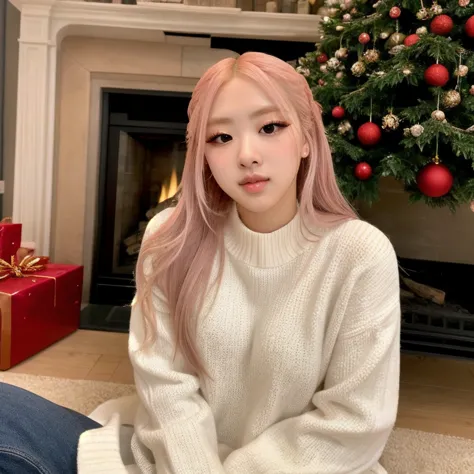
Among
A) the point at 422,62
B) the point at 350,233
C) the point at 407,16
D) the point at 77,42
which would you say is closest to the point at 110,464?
the point at 350,233

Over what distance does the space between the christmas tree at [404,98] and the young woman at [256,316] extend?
0.54 m

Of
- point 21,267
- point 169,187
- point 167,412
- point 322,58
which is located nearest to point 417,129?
point 322,58

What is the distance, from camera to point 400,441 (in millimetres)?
1327

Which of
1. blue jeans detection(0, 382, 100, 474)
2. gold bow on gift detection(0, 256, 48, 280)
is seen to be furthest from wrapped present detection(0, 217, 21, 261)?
blue jeans detection(0, 382, 100, 474)

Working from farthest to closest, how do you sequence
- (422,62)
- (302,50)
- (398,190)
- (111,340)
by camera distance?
(398,190) < (302,50) < (111,340) < (422,62)

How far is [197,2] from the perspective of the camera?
2062mm

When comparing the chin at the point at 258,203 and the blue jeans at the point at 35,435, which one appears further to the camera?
the chin at the point at 258,203

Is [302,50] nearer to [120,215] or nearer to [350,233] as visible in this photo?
[120,215]

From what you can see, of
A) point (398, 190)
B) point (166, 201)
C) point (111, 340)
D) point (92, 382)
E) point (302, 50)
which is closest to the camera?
point (92, 382)

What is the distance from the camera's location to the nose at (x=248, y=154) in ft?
2.39

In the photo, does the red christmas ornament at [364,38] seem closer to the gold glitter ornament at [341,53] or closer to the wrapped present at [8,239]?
the gold glitter ornament at [341,53]

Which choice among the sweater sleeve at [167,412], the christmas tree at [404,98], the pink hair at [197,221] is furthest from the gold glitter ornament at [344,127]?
the sweater sleeve at [167,412]

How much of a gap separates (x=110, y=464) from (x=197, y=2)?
186cm

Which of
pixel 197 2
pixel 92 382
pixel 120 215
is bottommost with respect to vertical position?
pixel 92 382
